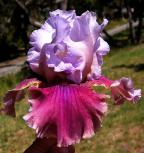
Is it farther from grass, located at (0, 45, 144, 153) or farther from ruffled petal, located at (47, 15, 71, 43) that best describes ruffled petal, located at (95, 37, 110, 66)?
grass, located at (0, 45, 144, 153)

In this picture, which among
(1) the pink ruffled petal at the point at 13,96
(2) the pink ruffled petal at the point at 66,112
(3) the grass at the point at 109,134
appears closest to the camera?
(2) the pink ruffled petal at the point at 66,112

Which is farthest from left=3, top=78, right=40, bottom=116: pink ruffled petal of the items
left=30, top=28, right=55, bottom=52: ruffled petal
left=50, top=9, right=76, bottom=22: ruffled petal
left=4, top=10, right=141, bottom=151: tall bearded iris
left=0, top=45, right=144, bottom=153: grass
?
left=0, top=45, right=144, bottom=153: grass

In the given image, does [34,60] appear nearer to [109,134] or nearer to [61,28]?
[61,28]

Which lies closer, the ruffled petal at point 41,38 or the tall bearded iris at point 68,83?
the tall bearded iris at point 68,83

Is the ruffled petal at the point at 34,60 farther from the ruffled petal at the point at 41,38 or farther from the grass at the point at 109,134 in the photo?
the grass at the point at 109,134

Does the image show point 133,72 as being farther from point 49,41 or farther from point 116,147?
point 49,41

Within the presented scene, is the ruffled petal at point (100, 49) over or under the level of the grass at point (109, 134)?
over

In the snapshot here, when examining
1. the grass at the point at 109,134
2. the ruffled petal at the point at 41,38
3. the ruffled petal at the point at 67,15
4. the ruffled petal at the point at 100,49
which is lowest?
the grass at the point at 109,134

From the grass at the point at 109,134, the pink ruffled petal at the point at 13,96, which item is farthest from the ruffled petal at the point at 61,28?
the grass at the point at 109,134

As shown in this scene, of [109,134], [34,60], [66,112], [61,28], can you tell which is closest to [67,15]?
[61,28]
